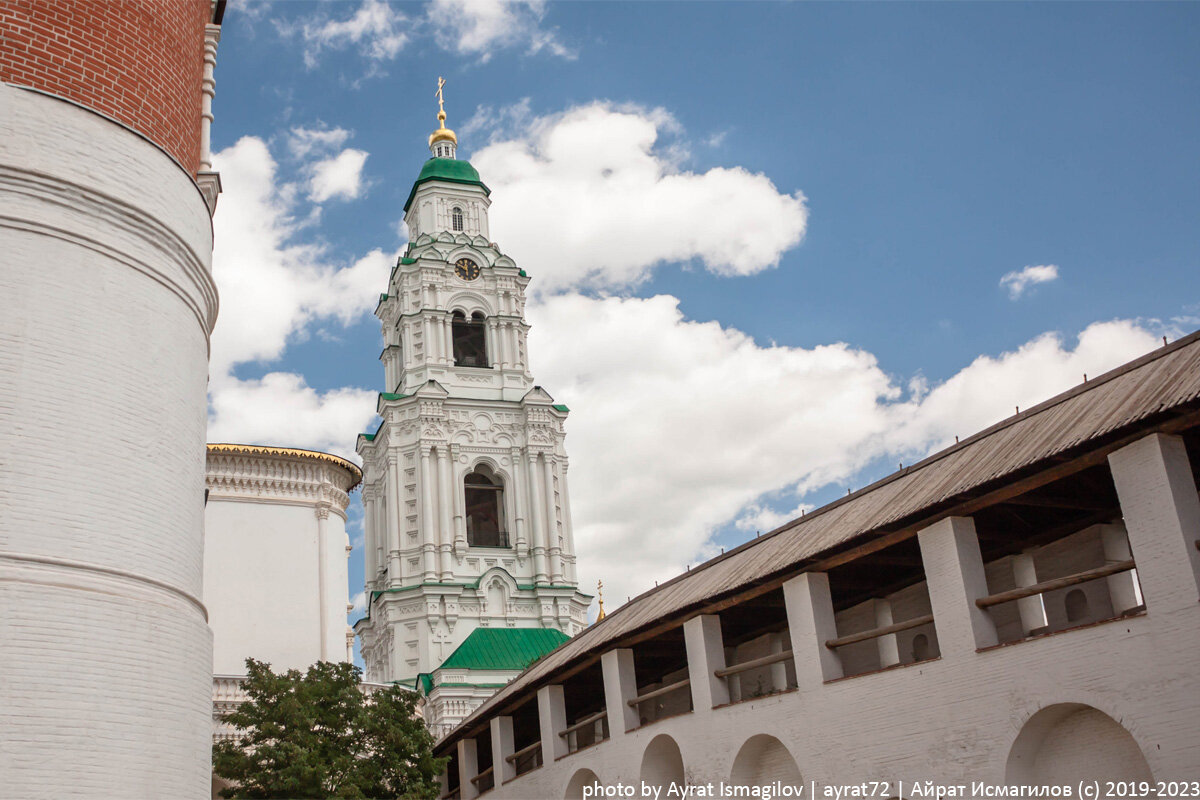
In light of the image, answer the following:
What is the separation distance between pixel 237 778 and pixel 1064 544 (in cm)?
1646

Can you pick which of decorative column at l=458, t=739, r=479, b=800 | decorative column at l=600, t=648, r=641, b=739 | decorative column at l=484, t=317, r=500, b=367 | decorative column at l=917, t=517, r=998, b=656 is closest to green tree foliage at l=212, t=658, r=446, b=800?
decorative column at l=458, t=739, r=479, b=800

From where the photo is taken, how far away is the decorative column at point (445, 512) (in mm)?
51469

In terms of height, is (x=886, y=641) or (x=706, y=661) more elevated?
(x=706, y=661)

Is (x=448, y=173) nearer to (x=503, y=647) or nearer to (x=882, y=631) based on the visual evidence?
(x=503, y=647)

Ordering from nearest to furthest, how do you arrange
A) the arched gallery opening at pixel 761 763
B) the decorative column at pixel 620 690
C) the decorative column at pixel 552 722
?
the arched gallery opening at pixel 761 763 < the decorative column at pixel 620 690 < the decorative column at pixel 552 722

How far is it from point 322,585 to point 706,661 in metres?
18.1

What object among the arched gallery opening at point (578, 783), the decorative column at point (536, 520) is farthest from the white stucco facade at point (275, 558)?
the decorative column at point (536, 520)

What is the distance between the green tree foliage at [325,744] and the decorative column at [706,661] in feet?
24.1

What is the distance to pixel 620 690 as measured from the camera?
2400 centimetres

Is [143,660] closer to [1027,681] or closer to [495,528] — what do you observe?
[1027,681]

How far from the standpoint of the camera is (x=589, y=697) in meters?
29.6

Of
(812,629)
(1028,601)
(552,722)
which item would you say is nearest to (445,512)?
(552,722)

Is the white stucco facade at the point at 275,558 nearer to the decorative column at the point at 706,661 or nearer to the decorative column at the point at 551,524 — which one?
the decorative column at the point at 551,524

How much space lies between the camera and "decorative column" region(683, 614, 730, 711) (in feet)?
70.8
